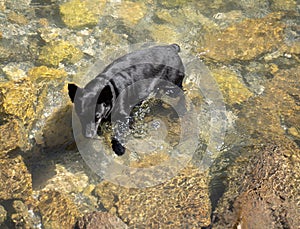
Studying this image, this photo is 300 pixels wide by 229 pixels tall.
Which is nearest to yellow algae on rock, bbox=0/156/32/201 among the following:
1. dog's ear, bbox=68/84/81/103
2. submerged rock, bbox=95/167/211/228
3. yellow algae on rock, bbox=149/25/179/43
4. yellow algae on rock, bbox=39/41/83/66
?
submerged rock, bbox=95/167/211/228

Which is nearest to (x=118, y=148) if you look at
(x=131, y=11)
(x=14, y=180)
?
(x=14, y=180)

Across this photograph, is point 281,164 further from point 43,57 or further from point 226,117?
point 43,57

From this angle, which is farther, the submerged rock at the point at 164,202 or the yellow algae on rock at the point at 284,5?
the yellow algae on rock at the point at 284,5

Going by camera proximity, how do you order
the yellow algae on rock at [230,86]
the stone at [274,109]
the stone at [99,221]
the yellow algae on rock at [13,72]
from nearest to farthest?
the stone at [99,221] → the stone at [274,109] → the yellow algae on rock at [13,72] → the yellow algae on rock at [230,86]

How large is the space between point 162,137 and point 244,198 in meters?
1.54

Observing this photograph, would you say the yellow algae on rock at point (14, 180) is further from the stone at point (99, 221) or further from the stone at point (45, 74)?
the stone at point (45, 74)

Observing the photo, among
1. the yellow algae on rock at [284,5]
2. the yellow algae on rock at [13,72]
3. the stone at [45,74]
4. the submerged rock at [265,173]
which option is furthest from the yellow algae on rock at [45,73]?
the yellow algae on rock at [284,5]

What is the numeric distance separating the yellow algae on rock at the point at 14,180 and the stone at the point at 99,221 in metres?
0.79

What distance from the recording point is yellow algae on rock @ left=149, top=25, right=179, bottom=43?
7.03 m

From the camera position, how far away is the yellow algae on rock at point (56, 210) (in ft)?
15.2

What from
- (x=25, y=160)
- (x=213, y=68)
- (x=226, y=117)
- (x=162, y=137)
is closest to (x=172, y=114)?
(x=162, y=137)

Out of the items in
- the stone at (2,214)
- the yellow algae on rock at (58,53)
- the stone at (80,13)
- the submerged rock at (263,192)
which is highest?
the stone at (80,13)

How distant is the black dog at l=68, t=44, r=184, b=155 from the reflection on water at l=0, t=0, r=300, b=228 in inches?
16.5

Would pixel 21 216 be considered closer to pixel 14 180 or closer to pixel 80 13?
pixel 14 180
